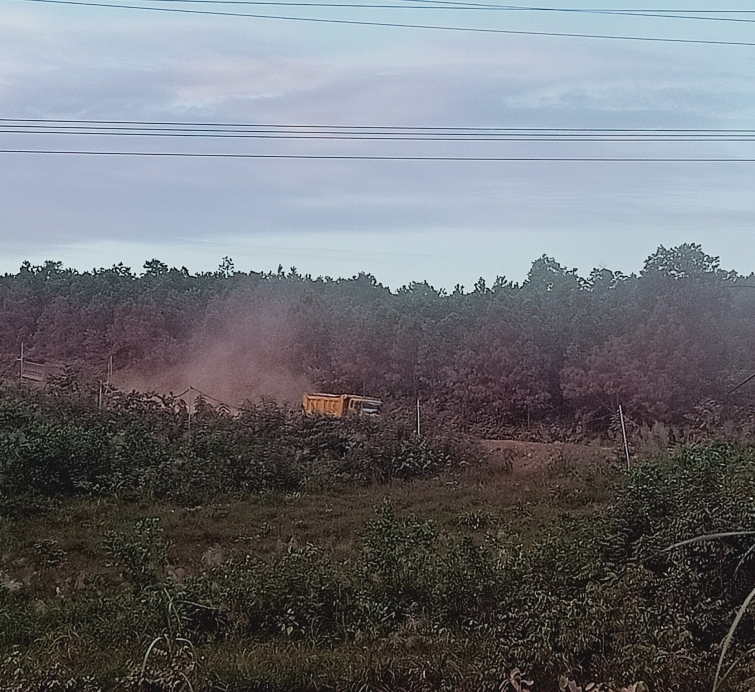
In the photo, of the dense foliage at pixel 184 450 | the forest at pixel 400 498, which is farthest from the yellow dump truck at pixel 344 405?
the dense foliage at pixel 184 450

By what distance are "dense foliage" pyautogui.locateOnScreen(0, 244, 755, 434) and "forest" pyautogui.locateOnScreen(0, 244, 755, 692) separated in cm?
8

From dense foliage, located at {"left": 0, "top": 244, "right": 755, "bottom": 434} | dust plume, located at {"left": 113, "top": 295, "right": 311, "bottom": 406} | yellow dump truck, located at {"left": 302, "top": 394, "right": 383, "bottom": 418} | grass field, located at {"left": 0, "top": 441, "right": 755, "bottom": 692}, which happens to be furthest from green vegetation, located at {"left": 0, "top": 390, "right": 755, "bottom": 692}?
dust plume, located at {"left": 113, "top": 295, "right": 311, "bottom": 406}

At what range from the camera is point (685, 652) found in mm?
3482

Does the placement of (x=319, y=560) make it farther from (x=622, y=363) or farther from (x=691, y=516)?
(x=622, y=363)

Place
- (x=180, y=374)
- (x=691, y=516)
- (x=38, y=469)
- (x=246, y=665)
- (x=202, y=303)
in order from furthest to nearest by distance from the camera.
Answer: (x=202, y=303) < (x=180, y=374) < (x=38, y=469) < (x=691, y=516) < (x=246, y=665)

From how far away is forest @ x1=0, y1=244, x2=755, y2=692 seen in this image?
4.07 meters

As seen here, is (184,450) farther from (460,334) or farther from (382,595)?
(460,334)

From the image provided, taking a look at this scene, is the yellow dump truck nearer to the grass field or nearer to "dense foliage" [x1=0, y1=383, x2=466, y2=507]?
"dense foliage" [x1=0, y1=383, x2=466, y2=507]

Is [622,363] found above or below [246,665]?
above

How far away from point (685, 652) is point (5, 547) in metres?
6.91

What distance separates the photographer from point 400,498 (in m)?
11.8

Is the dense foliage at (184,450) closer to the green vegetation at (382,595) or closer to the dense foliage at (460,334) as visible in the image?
the green vegetation at (382,595)

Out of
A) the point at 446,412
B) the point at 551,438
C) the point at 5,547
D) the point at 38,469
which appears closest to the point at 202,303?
the point at 446,412

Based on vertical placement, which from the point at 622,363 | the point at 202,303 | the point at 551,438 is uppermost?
the point at 202,303
